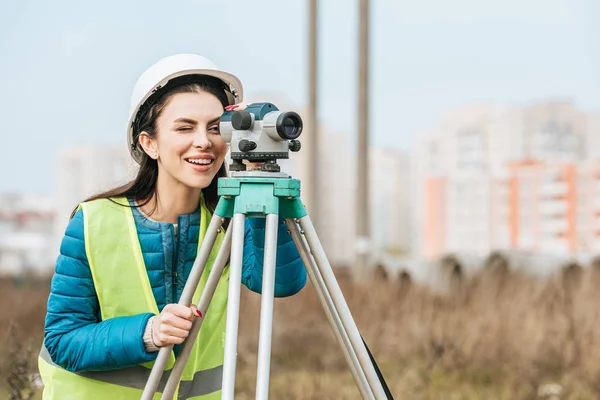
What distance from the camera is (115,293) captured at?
2123 millimetres

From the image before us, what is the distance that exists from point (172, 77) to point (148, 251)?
39 cm

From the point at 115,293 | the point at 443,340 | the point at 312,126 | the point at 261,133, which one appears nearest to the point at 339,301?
the point at 261,133

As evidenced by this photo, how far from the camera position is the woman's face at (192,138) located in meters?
2.11

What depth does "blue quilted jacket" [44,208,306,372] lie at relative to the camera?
202 centimetres

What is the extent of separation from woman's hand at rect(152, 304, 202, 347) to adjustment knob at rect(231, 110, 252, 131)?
37 cm

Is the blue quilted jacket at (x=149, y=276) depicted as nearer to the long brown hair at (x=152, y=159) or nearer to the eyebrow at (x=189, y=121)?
the long brown hair at (x=152, y=159)

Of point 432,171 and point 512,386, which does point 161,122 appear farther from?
point 432,171

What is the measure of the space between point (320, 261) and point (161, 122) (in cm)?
49

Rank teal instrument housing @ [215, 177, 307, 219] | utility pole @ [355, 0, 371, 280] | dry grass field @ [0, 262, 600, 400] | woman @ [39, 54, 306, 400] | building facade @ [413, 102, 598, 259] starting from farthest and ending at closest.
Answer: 1. building facade @ [413, 102, 598, 259]
2. utility pole @ [355, 0, 371, 280]
3. dry grass field @ [0, 262, 600, 400]
4. woman @ [39, 54, 306, 400]
5. teal instrument housing @ [215, 177, 307, 219]

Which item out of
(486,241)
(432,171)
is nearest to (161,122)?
(486,241)

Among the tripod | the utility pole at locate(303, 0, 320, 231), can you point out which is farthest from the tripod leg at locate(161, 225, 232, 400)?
the utility pole at locate(303, 0, 320, 231)

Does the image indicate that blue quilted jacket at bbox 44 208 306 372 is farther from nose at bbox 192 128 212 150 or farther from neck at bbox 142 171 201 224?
nose at bbox 192 128 212 150

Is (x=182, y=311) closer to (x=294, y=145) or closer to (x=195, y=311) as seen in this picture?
(x=195, y=311)

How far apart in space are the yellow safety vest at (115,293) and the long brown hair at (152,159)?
1.6 inches
